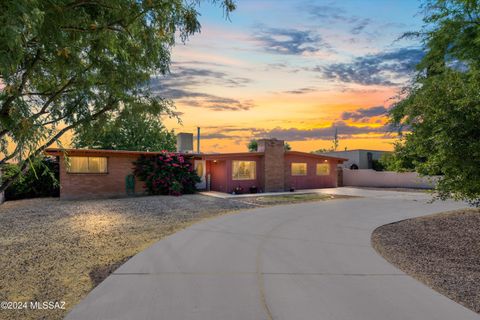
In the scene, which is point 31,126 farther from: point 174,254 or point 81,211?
point 81,211

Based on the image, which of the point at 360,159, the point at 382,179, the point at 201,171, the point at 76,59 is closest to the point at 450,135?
the point at 76,59

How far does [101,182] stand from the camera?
2073 centimetres

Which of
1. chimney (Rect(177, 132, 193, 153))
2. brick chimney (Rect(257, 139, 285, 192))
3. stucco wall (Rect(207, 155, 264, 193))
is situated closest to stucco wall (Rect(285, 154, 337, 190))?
brick chimney (Rect(257, 139, 285, 192))

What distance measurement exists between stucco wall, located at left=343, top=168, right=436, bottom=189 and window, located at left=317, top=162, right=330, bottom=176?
504 centimetres

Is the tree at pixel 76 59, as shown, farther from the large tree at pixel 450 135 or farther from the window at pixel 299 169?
the window at pixel 299 169

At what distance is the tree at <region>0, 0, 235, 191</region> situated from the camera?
3.37m

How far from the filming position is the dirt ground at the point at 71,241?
17.7 ft

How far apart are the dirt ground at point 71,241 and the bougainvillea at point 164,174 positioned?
4830mm

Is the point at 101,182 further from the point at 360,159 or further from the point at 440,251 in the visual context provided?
the point at 360,159

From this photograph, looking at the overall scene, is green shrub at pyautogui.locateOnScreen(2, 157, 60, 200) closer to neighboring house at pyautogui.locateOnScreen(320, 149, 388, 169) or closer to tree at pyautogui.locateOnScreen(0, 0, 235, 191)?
tree at pyautogui.locateOnScreen(0, 0, 235, 191)

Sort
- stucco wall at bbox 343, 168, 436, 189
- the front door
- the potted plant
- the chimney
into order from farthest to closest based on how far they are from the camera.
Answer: stucco wall at bbox 343, 168, 436, 189 < the chimney < the front door < the potted plant

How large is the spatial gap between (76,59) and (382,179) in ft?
101

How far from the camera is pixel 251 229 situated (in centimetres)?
980

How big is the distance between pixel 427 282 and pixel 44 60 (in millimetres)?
7070
